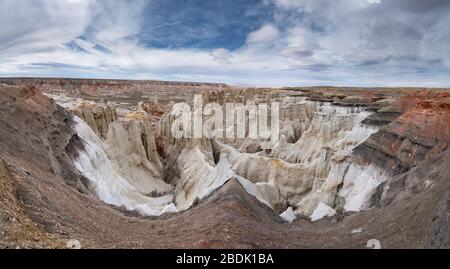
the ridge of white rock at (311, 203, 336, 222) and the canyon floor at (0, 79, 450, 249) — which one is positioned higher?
the canyon floor at (0, 79, 450, 249)

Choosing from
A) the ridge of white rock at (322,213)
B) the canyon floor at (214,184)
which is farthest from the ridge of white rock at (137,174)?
the ridge of white rock at (322,213)

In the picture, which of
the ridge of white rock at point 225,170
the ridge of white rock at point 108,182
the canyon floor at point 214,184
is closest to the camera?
the canyon floor at point 214,184

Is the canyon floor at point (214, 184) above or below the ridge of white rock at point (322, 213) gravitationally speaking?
above

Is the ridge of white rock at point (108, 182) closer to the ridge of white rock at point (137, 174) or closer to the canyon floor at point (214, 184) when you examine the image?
the ridge of white rock at point (137, 174)

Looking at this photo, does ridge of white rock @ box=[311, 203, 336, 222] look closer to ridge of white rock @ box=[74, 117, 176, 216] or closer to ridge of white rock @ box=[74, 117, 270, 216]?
ridge of white rock @ box=[74, 117, 270, 216]

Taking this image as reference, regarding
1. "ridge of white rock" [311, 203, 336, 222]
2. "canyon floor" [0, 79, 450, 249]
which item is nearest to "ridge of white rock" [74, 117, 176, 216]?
"canyon floor" [0, 79, 450, 249]

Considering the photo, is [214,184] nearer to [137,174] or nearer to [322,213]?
[322,213]
